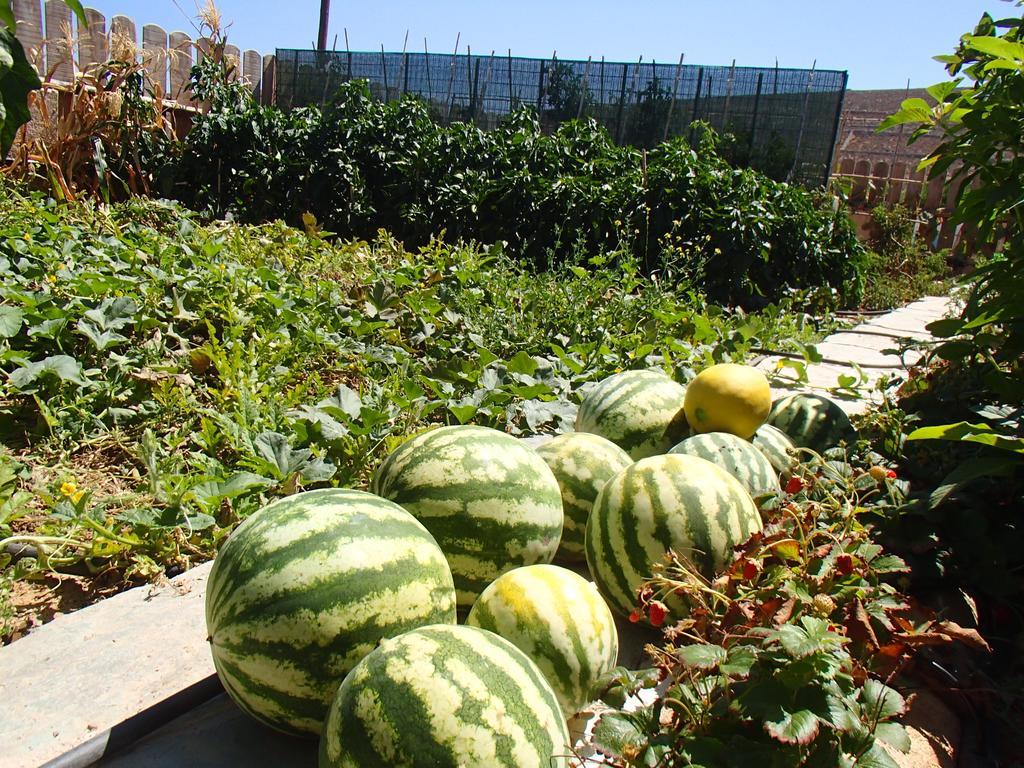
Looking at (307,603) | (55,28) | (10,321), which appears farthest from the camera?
(55,28)

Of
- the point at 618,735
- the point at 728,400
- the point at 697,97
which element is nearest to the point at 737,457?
the point at 728,400

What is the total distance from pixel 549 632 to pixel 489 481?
428 mm

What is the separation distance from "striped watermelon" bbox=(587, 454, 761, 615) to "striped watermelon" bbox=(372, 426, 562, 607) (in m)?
0.15

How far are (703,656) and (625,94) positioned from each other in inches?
558

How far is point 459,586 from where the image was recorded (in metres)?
1.91

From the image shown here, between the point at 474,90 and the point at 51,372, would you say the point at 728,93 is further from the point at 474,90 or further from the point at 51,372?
the point at 51,372

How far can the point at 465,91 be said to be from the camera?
47.4 ft

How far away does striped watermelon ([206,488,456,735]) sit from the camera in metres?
1.42

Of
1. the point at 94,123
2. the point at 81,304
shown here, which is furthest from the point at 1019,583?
the point at 94,123

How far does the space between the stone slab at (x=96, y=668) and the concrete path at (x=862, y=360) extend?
8.62 feet

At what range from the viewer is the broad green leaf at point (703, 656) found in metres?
1.34

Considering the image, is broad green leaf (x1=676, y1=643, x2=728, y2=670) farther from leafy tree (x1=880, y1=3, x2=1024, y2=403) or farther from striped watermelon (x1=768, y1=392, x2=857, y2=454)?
striped watermelon (x1=768, y1=392, x2=857, y2=454)

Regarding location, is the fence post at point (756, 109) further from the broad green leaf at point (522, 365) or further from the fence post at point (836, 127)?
the broad green leaf at point (522, 365)

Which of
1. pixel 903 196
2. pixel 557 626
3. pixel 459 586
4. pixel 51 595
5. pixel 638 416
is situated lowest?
pixel 51 595
